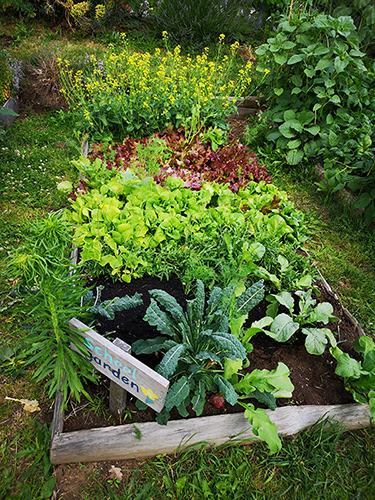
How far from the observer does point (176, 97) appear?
154 inches

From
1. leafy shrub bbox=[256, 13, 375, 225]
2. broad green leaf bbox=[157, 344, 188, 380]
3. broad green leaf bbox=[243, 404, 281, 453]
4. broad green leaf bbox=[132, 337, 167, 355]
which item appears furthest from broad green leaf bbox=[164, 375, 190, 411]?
leafy shrub bbox=[256, 13, 375, 225]

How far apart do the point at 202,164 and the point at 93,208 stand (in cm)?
134

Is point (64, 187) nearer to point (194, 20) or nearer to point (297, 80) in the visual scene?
point (297, 80)

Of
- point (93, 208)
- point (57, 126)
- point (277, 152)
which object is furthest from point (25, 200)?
point (277, 152)

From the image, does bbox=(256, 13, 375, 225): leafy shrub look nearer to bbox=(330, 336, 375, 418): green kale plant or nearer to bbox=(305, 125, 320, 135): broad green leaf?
bbox=(305, 125, 320, 135): broad green leaf

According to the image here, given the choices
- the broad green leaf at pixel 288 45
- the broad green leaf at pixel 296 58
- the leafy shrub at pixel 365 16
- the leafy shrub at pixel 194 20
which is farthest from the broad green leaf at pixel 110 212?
the leafy shrub at pixel 194 20

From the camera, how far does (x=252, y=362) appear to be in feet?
7.23

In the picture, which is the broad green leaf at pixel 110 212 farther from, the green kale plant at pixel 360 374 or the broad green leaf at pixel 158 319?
→ the green kale plant at pixel 360 374

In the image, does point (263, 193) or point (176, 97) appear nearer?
point (263, 193)

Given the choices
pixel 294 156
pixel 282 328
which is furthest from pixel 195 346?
pixel 294 156

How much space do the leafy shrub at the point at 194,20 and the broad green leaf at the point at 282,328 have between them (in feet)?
18.5

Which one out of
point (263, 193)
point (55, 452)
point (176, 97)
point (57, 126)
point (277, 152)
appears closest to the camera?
point (55, 452)

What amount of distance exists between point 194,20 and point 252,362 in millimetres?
6217

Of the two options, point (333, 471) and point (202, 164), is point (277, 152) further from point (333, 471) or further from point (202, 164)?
point (333, 471)
